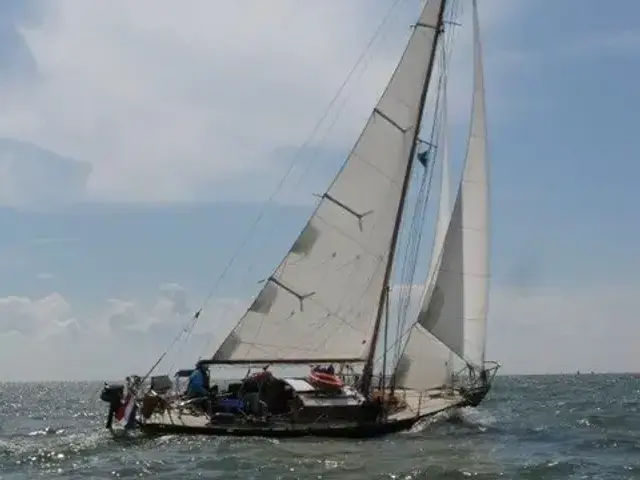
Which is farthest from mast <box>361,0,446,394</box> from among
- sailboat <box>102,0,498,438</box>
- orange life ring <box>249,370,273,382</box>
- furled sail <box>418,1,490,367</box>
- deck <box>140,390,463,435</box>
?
orange life ring <box>249,370,273,382</box>

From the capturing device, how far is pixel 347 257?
115 feet

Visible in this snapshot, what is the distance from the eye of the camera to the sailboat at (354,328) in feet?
105

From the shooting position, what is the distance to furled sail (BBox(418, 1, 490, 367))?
37.9m

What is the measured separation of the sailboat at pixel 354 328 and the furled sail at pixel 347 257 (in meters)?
0.03

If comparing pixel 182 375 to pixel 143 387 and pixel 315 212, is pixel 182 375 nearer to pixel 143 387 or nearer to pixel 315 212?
pixel 143 387

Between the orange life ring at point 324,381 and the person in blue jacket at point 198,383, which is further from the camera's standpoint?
the person in blue jacket at point 198,383

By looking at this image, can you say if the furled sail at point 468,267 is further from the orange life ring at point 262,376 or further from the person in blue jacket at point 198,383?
the person in blue jacket at point 198,383

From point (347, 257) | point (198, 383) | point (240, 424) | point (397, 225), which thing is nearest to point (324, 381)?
point (240, 424)

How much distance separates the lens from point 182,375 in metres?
35.2

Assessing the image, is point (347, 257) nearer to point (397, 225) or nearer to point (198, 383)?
point (397, 225)

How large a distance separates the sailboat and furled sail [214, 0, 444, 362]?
0.03 metres

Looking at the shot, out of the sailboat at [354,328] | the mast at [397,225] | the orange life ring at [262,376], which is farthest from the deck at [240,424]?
the orange life ring at [262,376]

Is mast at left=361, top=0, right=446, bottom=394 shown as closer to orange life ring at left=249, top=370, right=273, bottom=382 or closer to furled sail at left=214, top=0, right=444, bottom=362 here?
furled sail at left=214, top=0, right=444, bottom=362

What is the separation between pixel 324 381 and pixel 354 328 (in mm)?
2602
